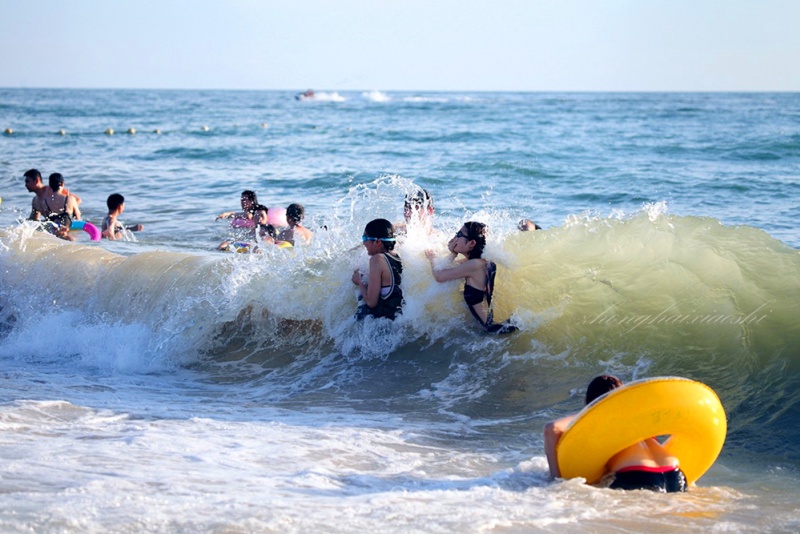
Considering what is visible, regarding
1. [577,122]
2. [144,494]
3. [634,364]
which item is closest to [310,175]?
[634,364]

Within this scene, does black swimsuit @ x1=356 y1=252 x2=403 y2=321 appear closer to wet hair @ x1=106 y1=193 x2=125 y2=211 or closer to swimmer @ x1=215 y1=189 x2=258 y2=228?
swimmer @ x1=215 y1=189 x2=258 y2=228

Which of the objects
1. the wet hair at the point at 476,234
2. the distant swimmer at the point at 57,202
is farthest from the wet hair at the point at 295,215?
the wet hair at the point at 476,234

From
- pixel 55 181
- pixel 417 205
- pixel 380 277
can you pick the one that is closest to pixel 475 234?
pixel 380 277

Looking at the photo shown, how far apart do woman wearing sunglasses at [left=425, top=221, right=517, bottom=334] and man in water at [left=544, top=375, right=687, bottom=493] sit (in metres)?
2.90

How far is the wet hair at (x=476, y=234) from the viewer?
7.34 meters

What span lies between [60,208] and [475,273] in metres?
8.95

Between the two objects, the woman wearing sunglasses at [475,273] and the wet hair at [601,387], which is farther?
the woman wearing sunglasses at [475,273]

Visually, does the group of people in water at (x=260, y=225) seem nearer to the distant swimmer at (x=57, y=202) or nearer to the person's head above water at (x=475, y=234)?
the distant swimmer at (x=57, y=202)

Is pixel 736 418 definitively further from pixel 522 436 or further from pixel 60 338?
pixel 60 338

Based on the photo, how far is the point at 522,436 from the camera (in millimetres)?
5988

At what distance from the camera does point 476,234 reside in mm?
7348

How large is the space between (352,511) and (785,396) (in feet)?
12.3

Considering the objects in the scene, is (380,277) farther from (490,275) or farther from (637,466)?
(637,466)

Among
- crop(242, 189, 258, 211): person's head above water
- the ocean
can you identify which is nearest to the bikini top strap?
the ocean
